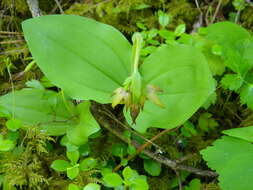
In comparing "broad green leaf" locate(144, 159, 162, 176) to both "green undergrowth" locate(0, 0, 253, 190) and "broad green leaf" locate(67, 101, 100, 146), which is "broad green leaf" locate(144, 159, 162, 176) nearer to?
"green undergrowth" locate(0, 0, 253, 190)

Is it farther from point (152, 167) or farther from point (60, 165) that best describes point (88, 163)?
point (152, 167)

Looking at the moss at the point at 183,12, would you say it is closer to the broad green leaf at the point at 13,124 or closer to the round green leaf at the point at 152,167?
the round green leaf at the point at 152,167

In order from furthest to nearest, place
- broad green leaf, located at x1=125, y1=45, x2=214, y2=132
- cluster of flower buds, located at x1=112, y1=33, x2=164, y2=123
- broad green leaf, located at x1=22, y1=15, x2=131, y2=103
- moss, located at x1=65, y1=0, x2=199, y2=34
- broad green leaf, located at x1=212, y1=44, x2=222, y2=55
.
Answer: moss, located at x1=65, y1=0, x2=199, y2=34 → broad green leaf, located at x1=212, y1=44, x2=222, y2=55 → broad green leaf, located at x1=22, y1=15, x2=131, y2=103 → broad green leaf, located at x1=125, y1=45, x2=214, y2=132 → cluster of flower buds, located at x1=112, y1=33, x2=164, y2=123

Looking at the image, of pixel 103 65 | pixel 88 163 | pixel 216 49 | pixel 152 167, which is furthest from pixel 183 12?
pixel 88 163

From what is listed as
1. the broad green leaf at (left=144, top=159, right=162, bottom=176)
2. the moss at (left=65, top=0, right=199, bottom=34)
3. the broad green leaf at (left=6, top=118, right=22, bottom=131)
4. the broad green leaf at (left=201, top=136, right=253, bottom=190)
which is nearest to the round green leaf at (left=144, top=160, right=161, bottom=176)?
the broad green leaf at (left=144, top=159, right=162, bottom=176)

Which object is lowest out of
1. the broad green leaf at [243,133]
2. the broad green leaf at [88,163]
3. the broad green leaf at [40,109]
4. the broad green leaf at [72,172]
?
the broad green leaf at [88,163]

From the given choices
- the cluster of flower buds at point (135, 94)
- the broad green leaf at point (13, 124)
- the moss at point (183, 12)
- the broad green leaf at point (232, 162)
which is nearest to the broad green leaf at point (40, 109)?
the broad green leaf at point (13, 124)

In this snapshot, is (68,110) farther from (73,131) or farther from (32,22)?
(32,22)

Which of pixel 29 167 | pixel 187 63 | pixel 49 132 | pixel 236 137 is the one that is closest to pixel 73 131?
pixel 49 132
